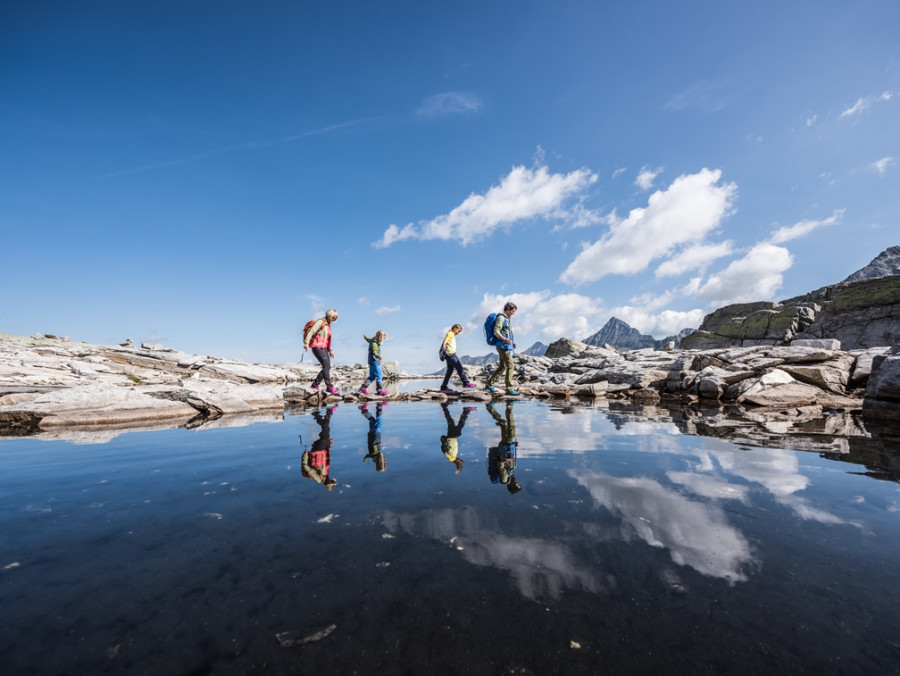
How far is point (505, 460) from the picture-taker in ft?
18.9

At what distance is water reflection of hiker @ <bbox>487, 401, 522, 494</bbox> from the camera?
184 inches

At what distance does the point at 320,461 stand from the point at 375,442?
1556mm

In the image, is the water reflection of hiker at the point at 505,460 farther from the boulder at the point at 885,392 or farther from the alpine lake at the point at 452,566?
the boulder at the point at 885,392

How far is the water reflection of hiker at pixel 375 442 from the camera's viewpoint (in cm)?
570

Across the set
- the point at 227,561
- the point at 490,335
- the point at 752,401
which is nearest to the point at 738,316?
the point at 752,401

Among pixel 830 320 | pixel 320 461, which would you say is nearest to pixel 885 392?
pixel 320 461

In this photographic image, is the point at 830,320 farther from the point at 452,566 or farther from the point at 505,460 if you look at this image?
the point at 452,566

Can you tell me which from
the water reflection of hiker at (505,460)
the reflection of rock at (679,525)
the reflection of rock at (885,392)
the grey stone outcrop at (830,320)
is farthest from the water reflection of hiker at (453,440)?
the grey stone outcrop at (830,320)

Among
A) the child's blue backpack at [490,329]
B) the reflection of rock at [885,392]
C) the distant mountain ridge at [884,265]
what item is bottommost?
the reflection of rock at [885,392]

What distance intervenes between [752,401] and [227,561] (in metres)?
16.7

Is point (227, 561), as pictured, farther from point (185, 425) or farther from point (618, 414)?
point (618, 414)

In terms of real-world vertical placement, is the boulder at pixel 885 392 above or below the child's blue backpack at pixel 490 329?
below

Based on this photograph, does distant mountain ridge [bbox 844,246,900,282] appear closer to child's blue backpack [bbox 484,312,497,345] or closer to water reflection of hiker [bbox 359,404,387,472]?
child's blue backpack [bbox 484,312,497,345]

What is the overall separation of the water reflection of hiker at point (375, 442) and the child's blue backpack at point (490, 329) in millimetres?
5877
